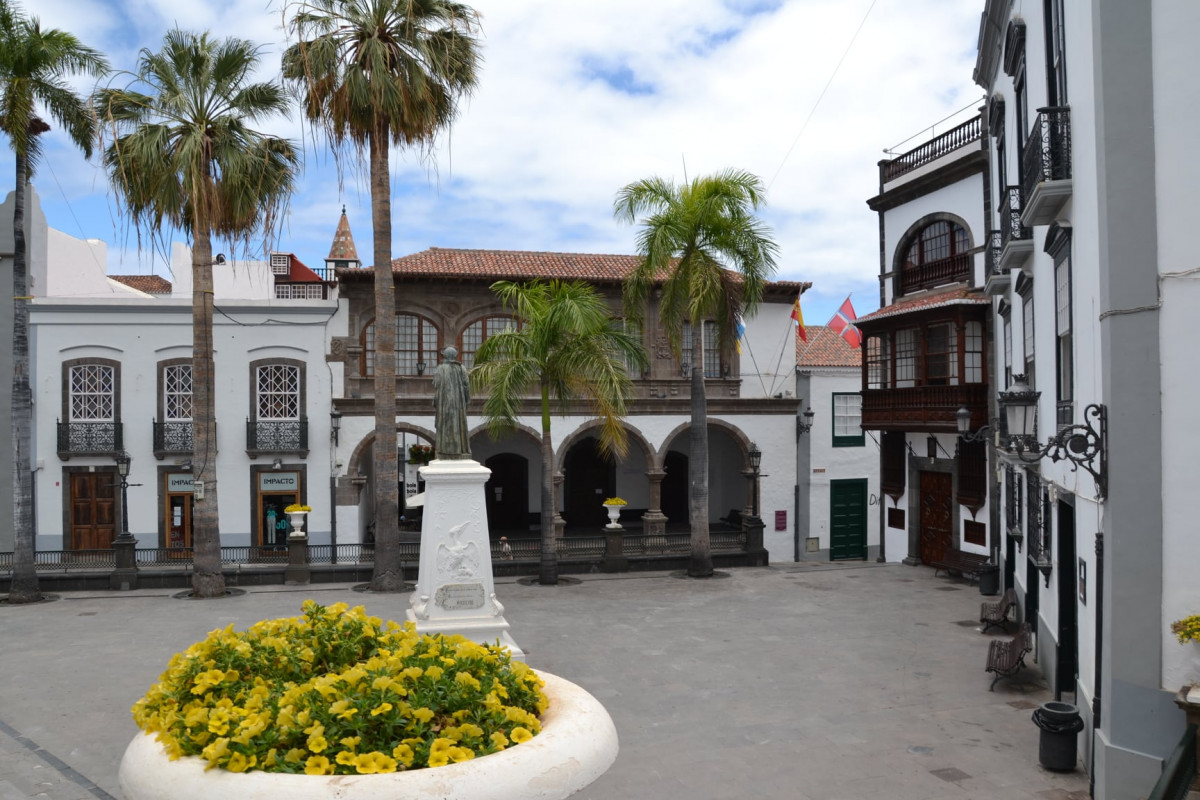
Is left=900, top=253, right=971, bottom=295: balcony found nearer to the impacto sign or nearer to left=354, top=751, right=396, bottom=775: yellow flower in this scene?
the impacto sign

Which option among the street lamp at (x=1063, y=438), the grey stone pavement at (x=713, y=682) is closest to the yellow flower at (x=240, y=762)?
the grey stone pavement at (x=713, y=682)

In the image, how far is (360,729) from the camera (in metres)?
4.05

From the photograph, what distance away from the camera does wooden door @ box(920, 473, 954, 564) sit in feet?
74.1

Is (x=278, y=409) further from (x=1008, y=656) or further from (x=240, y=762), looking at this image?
(x=240, y=762)

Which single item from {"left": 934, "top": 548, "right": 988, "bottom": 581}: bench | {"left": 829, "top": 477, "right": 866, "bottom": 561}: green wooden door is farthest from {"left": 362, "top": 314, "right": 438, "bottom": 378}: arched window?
{"left": 934, "top": 548, "right": 988, "bottom": 581}: bench

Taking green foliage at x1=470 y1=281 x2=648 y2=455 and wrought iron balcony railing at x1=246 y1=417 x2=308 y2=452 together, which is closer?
green foliage at x1=470 y1=281 x2=648 y2=455

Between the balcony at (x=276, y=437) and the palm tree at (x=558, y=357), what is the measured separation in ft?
22.5

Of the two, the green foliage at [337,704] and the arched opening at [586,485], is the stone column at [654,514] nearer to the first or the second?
the arched opening at [586,485]

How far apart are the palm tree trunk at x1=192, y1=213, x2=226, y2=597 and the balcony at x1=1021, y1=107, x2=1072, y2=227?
15737 millimetres

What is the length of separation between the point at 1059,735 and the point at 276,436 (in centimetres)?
2096

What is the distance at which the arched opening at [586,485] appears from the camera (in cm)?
3253

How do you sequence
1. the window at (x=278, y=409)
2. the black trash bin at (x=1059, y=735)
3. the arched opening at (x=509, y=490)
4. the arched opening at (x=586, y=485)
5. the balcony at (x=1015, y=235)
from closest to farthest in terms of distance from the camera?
the black trash bin at (x=1059, y=735) < the balcony at (x=1015, y=235) < the window at (x=278, y=409) < the arched opening at (x=509, y=490) < the arched opening at (x=586, y=485)

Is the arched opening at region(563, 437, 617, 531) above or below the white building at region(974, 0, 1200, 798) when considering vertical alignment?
below

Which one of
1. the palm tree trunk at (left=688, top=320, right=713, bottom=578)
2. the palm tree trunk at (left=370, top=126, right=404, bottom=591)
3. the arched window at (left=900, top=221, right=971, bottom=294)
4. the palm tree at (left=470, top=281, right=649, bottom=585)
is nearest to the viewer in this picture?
the palm tree trunk at (left=370, top=126, right=404, bottom=591)
